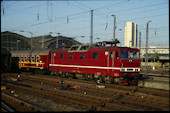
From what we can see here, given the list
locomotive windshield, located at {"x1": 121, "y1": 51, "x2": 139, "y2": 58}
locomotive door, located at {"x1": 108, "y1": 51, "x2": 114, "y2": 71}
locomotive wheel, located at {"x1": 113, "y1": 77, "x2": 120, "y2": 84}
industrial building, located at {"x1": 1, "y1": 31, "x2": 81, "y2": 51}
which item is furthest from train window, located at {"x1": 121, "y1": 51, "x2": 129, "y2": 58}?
industrial building, located at {"x1": 1, "y1": 31, "x2": 81, "y2": 51}

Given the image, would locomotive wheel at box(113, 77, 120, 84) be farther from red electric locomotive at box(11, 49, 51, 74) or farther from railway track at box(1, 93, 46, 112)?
red electric locomotive at box(11, 49, 51, 74)

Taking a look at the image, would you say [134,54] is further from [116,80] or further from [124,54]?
[116,80]

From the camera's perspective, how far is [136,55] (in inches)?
727

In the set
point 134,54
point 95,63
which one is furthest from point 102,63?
point 134,54

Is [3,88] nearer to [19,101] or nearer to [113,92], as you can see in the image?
[19,101]

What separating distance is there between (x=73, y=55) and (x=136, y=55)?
7.48 m

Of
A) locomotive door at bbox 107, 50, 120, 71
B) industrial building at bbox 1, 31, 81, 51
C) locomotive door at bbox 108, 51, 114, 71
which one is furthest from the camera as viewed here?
industrial building at bbox 1, 31, 81, 51

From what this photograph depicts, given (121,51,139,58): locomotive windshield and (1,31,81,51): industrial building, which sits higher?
(1,31,81,51): industrial building

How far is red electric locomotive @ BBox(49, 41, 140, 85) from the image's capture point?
17.3m

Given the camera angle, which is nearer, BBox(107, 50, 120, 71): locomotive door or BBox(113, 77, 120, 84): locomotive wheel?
BBox(107, 50, 120, 71): locomotive door

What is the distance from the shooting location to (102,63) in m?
18.7

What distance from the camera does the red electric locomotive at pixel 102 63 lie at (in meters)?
17.3

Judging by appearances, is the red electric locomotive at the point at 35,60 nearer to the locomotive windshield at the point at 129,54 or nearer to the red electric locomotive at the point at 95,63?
the red electric locomotive at the point at 95,63

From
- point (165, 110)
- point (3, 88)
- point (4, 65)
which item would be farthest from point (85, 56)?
point (4, 65)
